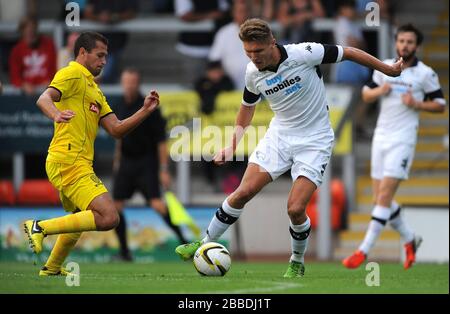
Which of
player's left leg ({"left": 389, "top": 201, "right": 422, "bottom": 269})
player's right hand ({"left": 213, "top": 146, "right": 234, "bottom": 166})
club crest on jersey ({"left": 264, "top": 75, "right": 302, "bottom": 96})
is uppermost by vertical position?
club crest on jersey ({"left": 264, "top": 75, "right": 302, "bottom": 96})

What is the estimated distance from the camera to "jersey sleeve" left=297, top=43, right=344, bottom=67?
31.9ft

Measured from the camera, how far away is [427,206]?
48.7 ft

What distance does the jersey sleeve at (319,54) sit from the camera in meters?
9.74

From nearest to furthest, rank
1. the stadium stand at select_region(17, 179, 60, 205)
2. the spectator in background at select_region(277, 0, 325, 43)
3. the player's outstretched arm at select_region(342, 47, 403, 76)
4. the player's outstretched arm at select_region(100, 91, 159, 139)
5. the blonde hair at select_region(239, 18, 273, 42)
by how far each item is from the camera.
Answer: the blonde hair at select_region(239, 18, 273, 42) < the player's outstretched arm at select_region(100, 91, 159, 139) < the player's outstretched arm at select_region(342, 47, 403, 76) < the spectator in background at select_region(277, 0, 325, 43) < the stadium stand at select_region(17, 179, 60, 205)

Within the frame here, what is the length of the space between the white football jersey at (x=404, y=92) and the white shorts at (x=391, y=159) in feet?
0.27

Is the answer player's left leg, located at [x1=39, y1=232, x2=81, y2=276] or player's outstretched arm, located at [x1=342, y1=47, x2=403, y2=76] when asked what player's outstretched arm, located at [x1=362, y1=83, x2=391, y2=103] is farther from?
player's left leg, located at [x1=39, y1=232, x2=81, y2=276]

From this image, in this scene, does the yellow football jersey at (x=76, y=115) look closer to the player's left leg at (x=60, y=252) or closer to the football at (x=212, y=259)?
the player's left leg at (x=60, y=252)

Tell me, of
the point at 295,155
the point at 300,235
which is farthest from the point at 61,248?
the point at 295,155

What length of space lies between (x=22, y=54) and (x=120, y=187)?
3.28m

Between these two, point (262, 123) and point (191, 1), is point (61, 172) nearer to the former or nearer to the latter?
point (262, 123)

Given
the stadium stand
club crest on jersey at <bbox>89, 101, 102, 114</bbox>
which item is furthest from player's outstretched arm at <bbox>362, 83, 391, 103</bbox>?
A: the stadium stand

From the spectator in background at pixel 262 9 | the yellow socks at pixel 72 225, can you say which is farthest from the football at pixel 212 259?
the spectator in background at pixel 262 9

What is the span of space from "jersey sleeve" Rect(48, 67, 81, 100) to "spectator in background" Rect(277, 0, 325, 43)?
771cm
